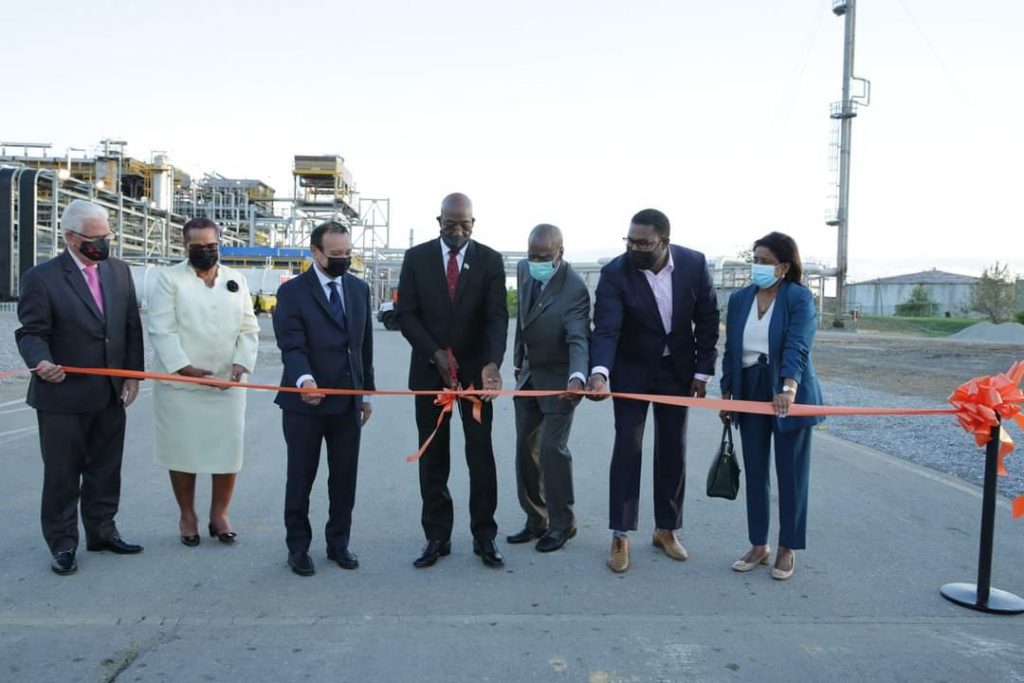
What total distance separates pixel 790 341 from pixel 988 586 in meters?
1.64

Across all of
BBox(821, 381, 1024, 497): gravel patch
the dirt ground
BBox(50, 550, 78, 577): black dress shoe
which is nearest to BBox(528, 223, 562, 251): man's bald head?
BBox(50, 550, 78, 577): black dress shoe

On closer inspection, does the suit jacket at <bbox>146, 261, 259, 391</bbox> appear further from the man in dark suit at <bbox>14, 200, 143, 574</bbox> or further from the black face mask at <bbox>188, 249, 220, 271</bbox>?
the man in dark suit at <bbox>14, 200, 143, 574</bbox>

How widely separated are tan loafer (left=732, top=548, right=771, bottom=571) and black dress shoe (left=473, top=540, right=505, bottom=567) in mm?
1393

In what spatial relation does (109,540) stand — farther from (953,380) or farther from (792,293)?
(953,380)

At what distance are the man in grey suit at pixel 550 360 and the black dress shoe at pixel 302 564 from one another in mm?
1373

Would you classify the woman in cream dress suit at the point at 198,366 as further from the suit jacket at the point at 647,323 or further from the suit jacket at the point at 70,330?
the suit jacket at the point at 647,323

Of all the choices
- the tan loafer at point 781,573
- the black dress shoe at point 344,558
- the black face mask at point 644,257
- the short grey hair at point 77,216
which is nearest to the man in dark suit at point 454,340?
the black dress shoe at point 344,558

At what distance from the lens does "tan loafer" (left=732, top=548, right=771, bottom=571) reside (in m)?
5.13

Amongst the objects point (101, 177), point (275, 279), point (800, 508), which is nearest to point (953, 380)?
point (800, 508)

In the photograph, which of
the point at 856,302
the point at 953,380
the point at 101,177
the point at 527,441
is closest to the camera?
the point at 527,441

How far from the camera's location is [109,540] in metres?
5.25

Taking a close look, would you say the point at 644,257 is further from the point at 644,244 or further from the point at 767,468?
the point at 767,468

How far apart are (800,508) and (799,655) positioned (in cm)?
138

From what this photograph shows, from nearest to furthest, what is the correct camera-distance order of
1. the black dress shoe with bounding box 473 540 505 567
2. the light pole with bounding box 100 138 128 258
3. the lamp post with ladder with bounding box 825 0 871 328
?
the black dress shoe with bounding box 473 540 505 567, the light pole with bounding box 100 138 128 258, the lamp post with ladder with bounding box 825 0 871 328
